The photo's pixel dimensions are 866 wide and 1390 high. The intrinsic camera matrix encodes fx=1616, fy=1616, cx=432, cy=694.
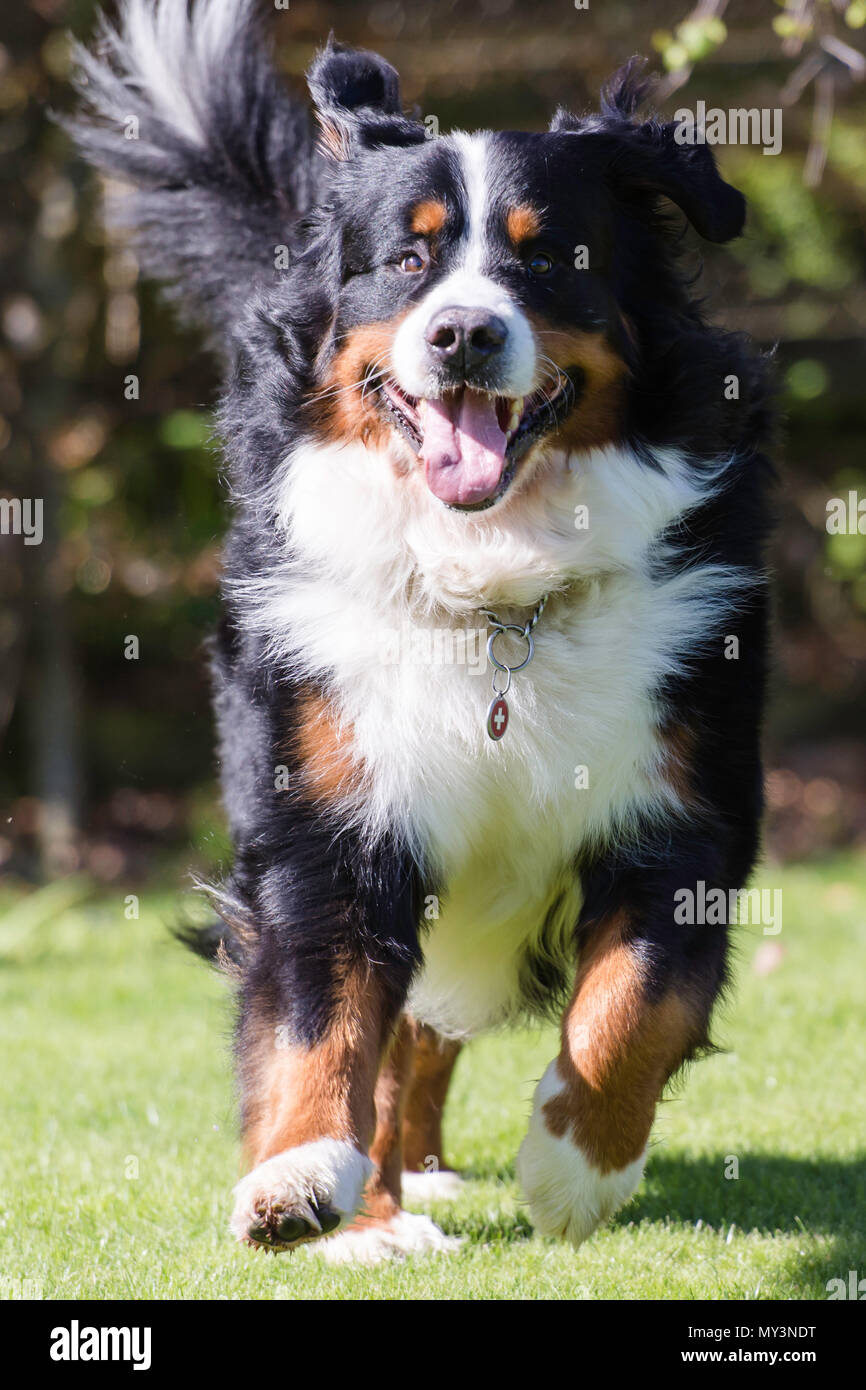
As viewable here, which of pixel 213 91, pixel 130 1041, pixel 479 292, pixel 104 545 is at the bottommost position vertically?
pixel 130 1041

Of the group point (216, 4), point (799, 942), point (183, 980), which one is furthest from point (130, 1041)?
point (216, 4)

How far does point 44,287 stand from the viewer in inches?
324

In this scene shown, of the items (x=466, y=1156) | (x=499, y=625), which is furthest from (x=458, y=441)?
(x=466, y=1156)

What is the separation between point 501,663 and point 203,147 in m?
2.16

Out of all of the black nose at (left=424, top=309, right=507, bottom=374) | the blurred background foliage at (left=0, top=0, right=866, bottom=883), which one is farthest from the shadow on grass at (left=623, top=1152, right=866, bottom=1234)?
the blurred background foliage at (left=0, top=0, right=866, bottom=883)

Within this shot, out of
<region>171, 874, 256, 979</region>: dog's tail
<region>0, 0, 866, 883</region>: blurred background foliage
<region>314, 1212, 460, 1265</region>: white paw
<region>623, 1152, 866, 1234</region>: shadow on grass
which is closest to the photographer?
<region>171, 874, 256, 979</region>: dog's tail

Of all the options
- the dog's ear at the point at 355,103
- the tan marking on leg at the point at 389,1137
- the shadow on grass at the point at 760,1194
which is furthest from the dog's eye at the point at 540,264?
the shadow on grass at the point at 760,1194

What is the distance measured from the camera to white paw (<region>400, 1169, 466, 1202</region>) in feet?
13.2

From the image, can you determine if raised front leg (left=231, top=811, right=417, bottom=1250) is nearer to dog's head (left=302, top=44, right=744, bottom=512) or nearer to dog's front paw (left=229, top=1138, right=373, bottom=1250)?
dog's front paw (left=229, top=1138, right=373, bottom=1250)

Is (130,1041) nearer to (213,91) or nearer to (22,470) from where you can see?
(213,91)

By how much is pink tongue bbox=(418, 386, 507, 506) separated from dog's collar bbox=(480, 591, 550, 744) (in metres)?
0.30

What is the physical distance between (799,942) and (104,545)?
434 cm

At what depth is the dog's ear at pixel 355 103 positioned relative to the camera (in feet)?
11.6

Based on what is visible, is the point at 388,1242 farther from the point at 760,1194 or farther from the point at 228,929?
the point at 760,1194
